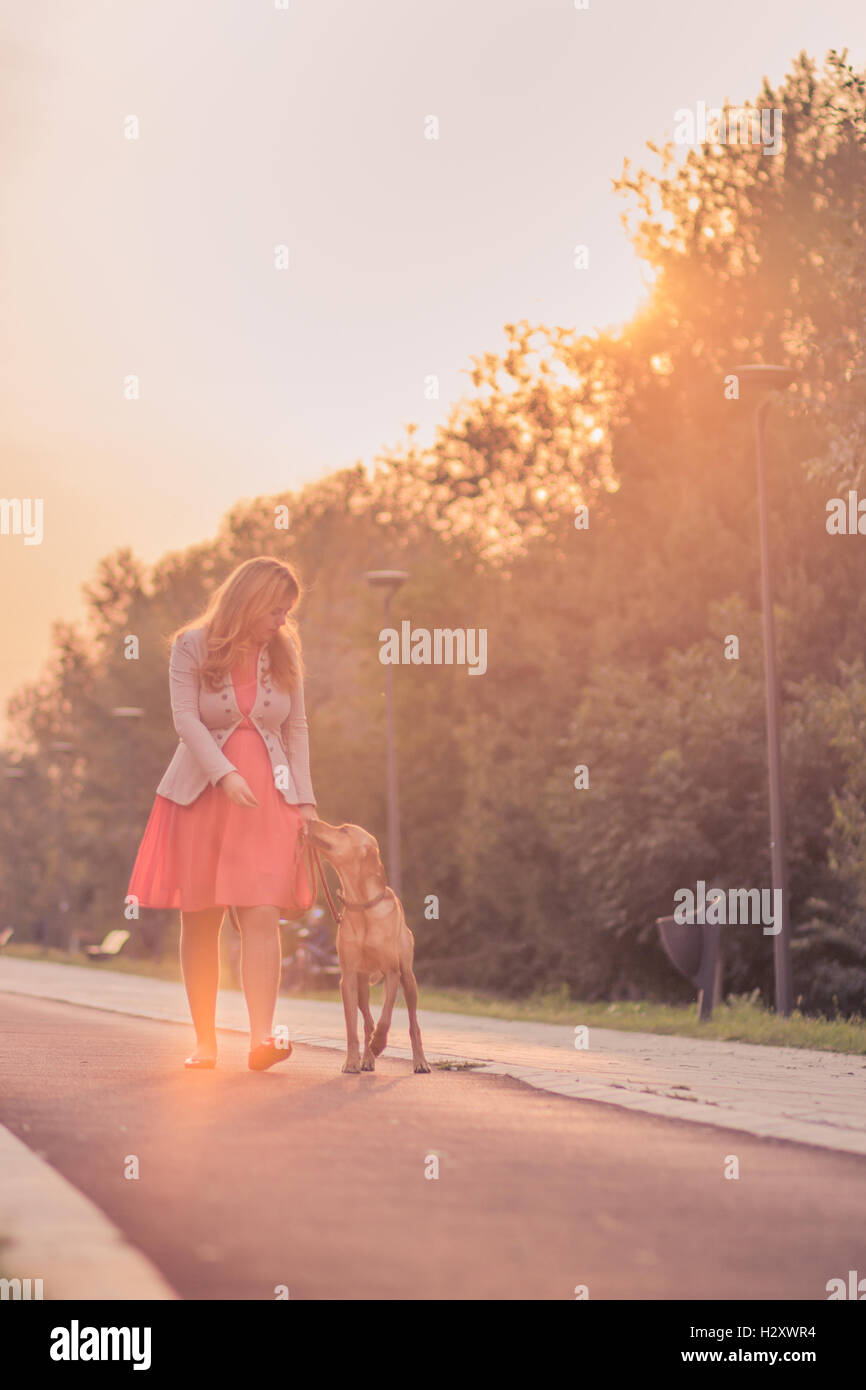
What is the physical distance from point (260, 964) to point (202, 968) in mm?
266

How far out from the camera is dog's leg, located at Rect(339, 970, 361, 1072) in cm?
781

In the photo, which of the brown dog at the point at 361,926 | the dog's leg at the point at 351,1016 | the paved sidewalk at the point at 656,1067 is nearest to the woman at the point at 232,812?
the brown dog at the point at 361,926

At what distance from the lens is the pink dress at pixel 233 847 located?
768 centimetres

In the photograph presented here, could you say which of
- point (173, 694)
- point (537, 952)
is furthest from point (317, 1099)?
point (537, 952)

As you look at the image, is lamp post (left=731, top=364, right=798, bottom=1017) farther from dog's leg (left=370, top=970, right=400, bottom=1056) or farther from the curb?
the curb

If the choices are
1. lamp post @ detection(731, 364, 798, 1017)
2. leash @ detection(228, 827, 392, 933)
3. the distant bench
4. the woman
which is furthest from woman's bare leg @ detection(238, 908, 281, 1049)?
the distant bench

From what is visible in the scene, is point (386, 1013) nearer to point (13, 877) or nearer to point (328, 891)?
point (328, 891)

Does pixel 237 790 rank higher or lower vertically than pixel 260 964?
higher

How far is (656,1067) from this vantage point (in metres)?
9.53

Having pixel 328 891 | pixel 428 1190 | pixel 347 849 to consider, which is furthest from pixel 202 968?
pixel 428 1190

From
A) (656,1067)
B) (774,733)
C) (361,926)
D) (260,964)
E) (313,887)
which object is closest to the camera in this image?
(260,964)

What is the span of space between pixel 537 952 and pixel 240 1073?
116ft

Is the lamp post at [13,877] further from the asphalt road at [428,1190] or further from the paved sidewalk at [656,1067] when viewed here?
the asphalt road at [428,1190]
